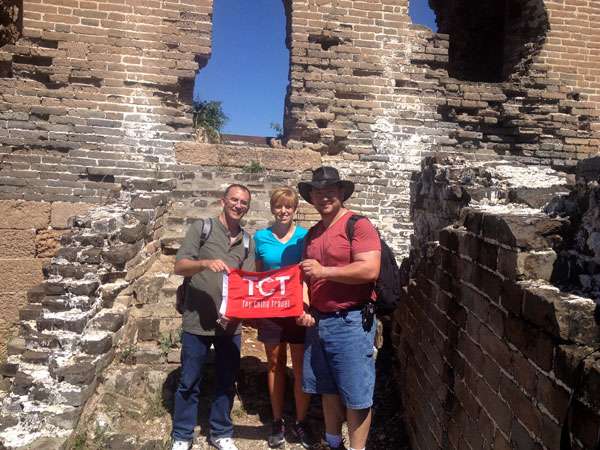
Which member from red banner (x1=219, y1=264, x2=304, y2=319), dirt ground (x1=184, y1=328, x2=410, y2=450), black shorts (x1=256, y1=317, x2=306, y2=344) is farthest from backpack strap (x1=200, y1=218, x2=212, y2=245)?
dirt ground (x1=184, y1=328, x2=410, y2=450)

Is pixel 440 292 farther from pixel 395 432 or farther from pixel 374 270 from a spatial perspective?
pixel 395 432

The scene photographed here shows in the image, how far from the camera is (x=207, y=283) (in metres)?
3.45

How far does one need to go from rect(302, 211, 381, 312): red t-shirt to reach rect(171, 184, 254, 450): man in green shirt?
0.74 meters

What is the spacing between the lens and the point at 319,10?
21.8 ft

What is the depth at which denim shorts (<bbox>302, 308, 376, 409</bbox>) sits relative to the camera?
294cm

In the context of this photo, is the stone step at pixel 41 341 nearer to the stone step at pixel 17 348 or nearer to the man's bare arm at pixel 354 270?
the stone step at pixel 17 348

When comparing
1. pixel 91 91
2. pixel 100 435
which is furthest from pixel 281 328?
pixel 91 91

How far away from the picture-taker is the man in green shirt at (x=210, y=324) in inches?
133

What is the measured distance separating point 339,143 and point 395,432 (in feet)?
13.8

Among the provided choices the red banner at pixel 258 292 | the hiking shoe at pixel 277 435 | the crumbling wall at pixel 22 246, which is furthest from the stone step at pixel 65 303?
the crumbling wall at pixel 22 246

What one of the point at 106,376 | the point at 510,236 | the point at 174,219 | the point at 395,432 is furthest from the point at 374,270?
the point at 174,219

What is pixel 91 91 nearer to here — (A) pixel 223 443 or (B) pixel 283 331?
(B) pixel 283 331

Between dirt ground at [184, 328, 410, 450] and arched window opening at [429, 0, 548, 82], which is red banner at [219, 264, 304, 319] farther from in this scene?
arched window opening at [429, 0, 548, 82]

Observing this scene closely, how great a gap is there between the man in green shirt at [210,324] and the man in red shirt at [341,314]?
667mm
